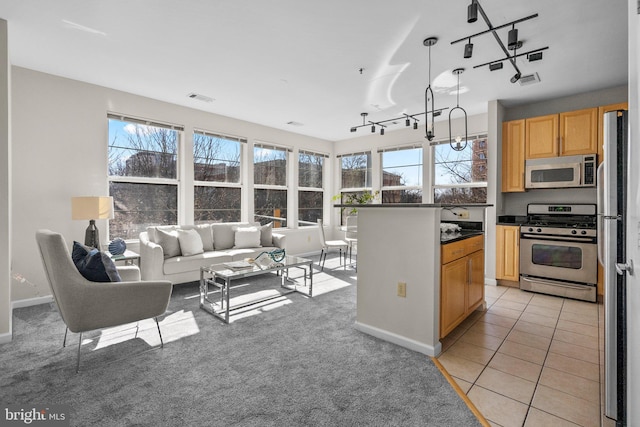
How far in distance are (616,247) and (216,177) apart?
5.08 metres

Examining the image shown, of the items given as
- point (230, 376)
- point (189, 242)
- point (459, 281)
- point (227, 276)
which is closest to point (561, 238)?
point (459, 281)

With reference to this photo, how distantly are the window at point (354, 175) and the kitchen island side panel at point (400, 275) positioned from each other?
4.27 m

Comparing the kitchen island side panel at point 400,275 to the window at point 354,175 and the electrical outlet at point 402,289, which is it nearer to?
the electrical outlet at point 402,289

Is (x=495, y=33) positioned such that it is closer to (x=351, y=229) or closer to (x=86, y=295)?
(x=86, y=295)

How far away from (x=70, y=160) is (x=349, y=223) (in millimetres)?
4502

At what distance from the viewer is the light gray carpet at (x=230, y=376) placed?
1.73m

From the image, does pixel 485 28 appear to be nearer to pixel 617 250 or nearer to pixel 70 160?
pixel 617 250

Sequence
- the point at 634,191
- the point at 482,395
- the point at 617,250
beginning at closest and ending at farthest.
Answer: the point at 634,191
the point at 617,250
the point at 482,395

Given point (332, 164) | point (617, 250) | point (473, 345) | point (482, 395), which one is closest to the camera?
point (617, 250)

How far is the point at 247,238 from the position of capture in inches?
196


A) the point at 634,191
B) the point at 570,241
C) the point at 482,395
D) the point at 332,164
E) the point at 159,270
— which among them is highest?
the point at 332,164

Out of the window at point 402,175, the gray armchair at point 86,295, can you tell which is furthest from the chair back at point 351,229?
the gray armchair at point 86,295

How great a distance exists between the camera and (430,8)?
2.43m

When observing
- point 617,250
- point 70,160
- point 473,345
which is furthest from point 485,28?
point 70,160
